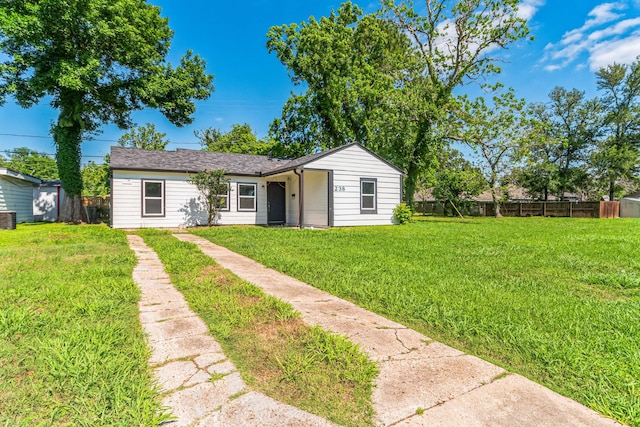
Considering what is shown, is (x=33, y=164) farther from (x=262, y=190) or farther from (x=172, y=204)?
(x=262, y=190)

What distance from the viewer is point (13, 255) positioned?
5664mm

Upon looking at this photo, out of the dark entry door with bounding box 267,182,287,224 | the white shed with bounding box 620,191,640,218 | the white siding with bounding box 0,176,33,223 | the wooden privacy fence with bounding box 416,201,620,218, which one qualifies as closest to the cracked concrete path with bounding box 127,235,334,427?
the dark entry door with bounding box 267,182,287,224

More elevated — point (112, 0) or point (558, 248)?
point (112, 0)

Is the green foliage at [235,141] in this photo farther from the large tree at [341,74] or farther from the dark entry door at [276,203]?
the dark entry door at [276,203]

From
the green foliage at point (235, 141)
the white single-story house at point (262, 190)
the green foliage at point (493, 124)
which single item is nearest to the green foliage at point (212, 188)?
the white single-story house at point (262, 190)

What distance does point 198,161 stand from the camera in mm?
13938

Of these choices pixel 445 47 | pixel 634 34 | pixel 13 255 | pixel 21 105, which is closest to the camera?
pixel 13 255

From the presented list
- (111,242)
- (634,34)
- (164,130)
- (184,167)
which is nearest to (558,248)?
(111,242)

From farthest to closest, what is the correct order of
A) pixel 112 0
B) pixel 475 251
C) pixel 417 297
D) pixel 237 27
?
pixel 237 27, pixel 112 0, pixel 475 251, pixel 417 297

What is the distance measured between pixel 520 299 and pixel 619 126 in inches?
1460

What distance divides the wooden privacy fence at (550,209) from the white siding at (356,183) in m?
14.3

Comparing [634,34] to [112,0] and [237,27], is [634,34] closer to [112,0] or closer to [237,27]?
[237,27]

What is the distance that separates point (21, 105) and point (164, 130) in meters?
17.5

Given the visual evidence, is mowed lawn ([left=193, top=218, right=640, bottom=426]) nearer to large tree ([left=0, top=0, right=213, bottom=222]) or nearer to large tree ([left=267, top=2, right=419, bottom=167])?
large tree ([left=0, top=0, right=213, bottom=222])
